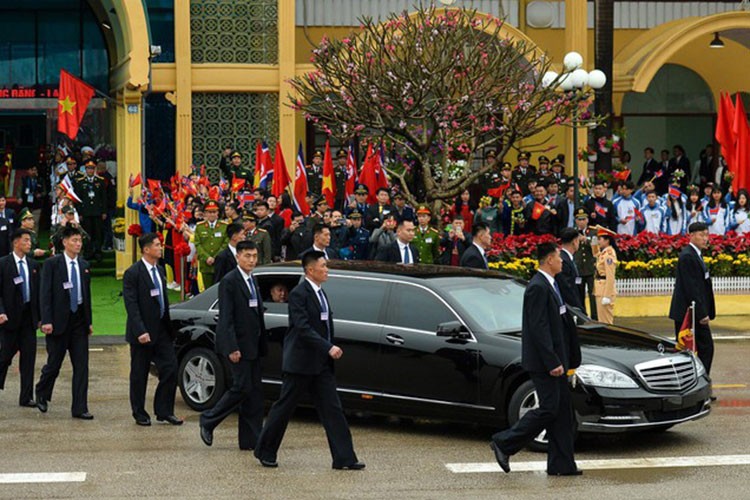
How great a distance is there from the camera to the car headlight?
40.2 ft

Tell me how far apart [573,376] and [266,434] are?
245cm

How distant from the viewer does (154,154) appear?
27.5 metres

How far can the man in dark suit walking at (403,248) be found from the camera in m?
17.9

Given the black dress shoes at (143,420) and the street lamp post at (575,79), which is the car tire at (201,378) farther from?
the street lamp post at (575,79)

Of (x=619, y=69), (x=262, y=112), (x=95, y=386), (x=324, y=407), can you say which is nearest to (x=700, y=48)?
(x=619, y=69)

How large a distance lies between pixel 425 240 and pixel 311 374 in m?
8.43

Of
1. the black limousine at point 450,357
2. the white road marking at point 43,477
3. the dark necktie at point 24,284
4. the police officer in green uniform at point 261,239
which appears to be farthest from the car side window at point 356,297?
the police officer in green uniform at point 261,239

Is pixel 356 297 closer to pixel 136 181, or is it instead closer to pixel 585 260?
pixel 585 260

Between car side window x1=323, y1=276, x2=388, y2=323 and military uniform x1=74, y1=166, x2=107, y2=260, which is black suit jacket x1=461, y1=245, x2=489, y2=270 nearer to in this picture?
car side window x1=323, y1=276, x2=388, y2=323

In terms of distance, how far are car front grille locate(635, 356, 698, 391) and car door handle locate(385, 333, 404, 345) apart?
2021mm

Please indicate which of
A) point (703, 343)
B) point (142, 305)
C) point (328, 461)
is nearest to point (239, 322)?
point (328, 461)

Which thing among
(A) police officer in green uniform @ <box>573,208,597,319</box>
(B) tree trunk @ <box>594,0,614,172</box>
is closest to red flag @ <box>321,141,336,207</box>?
(B) tree trunk @ <box>594,0,614,172</box>

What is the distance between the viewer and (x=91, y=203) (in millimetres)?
26250

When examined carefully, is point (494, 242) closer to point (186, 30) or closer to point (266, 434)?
point (186, 30)
